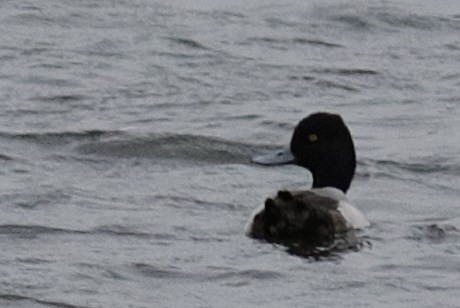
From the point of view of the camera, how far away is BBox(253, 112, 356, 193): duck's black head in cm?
1491

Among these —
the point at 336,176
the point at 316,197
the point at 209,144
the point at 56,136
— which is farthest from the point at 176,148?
the point at 316,197

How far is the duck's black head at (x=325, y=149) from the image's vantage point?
1491 centimetres

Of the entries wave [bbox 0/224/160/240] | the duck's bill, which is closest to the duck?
the duck's bill

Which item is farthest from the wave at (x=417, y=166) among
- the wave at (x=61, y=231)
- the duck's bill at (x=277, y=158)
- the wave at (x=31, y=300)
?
the wave at (x=31, y=300)

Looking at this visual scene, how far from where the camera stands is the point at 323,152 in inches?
590

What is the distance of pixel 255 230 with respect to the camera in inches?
537

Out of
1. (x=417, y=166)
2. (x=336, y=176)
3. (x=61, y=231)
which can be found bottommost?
(x=417, y=166)

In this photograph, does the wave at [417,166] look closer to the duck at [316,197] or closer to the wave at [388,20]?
the duck at [316,197]

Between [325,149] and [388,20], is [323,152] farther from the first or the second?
[388,20]

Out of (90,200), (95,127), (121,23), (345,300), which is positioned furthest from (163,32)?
(345,300)

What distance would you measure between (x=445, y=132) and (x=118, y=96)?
296 cm

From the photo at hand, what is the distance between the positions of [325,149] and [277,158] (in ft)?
1.14

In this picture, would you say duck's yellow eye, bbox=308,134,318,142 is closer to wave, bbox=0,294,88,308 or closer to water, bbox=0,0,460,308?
water, bbox=0,0,460,308

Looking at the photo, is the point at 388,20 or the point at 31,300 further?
the point at 388,20
